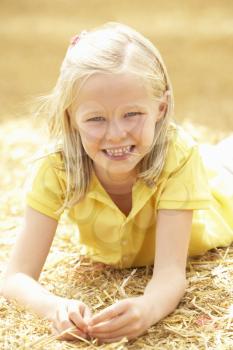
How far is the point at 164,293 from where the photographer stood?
5.65 ft

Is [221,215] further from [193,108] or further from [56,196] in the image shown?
[193,108]

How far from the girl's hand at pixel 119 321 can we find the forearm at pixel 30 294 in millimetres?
165

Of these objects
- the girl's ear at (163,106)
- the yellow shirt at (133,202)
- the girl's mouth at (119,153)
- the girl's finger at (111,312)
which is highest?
→ the girl's ear at (163,106)

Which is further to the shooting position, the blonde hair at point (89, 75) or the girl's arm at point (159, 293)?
the blonde hair at point (89, 75)

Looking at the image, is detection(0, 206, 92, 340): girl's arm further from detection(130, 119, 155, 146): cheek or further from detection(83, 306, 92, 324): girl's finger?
detection(130, 119, 155, 146): cheek

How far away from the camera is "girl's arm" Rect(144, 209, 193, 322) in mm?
1719

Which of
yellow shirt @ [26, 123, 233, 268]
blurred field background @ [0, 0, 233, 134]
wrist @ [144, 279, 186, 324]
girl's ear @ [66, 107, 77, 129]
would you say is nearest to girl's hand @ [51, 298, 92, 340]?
wrist @ [144, 279, 186, 324]

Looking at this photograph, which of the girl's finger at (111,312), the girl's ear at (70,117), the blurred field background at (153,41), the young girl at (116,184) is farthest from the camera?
the blurred field background at (153,41)

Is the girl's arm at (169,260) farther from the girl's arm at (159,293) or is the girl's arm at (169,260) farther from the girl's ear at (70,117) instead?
the girl's ear at (70,117)

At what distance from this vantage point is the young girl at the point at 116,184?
1666mm

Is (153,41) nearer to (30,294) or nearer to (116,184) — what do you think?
(116,184)

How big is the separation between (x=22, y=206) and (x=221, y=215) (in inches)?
33.1

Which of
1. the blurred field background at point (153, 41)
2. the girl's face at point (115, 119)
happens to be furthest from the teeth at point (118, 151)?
the blurred field background at point (153, 41)

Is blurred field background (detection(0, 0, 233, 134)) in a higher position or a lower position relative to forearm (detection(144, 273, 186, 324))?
higher
